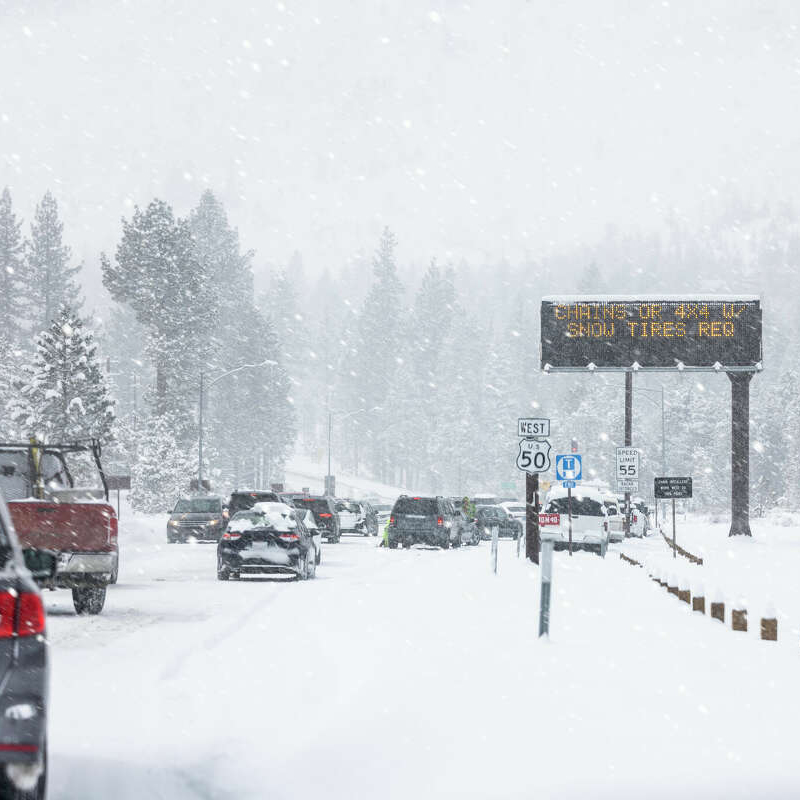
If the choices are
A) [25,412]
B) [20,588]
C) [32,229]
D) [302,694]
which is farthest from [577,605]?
[32,229]

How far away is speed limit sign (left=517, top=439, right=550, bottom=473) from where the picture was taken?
77.7 ft

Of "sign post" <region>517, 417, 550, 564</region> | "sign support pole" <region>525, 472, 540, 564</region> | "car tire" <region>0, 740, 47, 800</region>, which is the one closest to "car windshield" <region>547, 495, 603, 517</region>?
"sign support pole" <region>525, 472, 540, 564</region>

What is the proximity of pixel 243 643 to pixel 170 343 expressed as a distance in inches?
3165

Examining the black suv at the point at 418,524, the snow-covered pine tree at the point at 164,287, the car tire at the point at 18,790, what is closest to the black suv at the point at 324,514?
the black suv at the point at 418,524

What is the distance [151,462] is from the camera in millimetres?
78312

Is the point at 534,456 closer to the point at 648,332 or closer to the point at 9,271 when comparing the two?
the point at 648,332

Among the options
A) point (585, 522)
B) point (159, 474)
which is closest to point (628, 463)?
point (585, 522)

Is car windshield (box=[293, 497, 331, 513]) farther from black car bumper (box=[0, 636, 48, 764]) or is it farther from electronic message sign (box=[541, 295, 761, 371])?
black car bumper (box=[0, 636, 48, 764])

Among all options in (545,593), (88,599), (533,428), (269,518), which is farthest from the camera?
(269,518)

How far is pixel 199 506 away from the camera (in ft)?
144

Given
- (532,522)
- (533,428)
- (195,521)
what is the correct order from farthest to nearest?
(195,521) → (532,522) → (533,428)

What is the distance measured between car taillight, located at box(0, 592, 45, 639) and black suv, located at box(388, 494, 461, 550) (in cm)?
3545

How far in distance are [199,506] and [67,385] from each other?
28155mm

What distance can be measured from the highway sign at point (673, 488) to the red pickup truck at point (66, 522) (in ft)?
75.6
